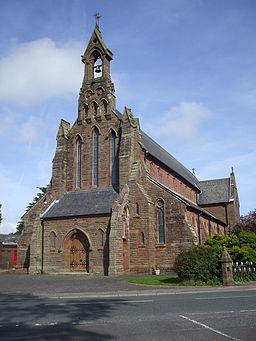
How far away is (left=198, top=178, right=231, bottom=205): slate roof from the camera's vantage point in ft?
177

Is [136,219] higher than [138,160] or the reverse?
the reverse

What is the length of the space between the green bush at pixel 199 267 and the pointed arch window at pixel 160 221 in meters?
10.9

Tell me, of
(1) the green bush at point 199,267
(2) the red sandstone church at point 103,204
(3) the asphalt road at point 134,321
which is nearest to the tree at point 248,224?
(2) the red sandstone church at point 103,204

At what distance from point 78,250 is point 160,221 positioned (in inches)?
297

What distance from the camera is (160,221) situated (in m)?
32.9

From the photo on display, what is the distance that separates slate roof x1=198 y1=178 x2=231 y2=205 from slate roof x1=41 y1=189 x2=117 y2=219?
23783 mm

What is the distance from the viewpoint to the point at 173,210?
32.3 m

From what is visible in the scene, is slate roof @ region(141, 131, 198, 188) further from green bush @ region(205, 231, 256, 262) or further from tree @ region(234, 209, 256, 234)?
green bush @ region(205, 231, 256, 262)

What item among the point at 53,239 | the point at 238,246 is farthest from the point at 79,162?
the point at 238,246

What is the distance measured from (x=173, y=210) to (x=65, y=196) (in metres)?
10.6

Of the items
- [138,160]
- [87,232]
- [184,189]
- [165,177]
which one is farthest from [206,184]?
[87,232]

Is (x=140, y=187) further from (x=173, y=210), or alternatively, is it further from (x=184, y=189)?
(x=184, y=189)

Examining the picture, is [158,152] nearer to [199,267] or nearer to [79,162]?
[79,162]

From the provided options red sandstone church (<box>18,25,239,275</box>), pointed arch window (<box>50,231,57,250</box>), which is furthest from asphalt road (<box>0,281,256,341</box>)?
pointed arch window (<box>50,231,57,250</box>)
